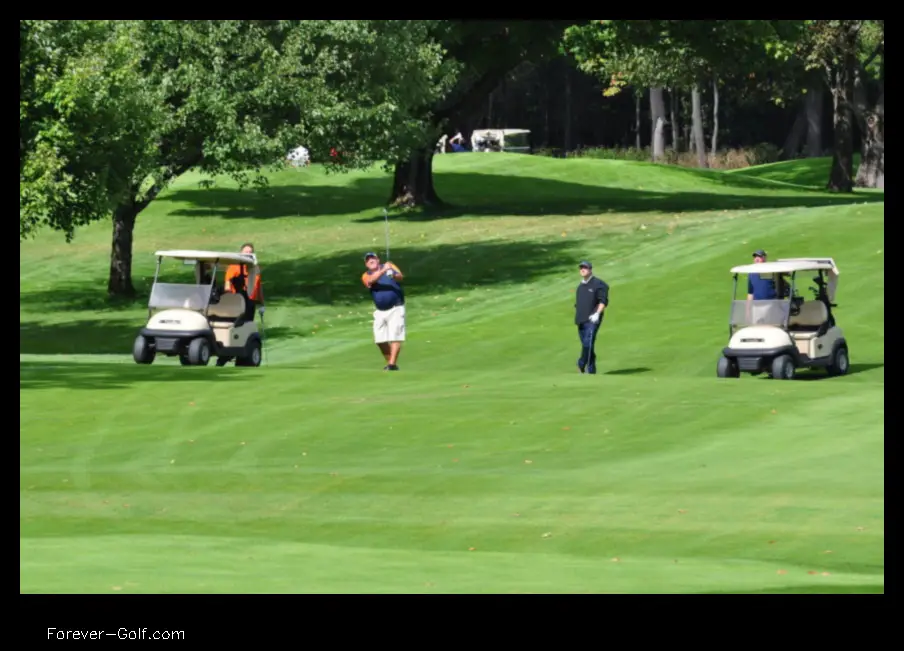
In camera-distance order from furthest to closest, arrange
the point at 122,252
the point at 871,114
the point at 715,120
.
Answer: the point at 715,120 < the point at 871,114 < the point at 122,252

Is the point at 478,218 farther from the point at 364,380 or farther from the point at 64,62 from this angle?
the point at 364,380

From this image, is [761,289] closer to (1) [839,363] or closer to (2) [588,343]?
(1) [839,363]

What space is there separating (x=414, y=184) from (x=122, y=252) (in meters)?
15.8

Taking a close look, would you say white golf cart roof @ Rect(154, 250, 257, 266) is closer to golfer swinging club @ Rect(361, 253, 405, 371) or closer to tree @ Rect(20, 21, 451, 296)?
golfer swinging club @ Rect(361, 253, 405, 371)

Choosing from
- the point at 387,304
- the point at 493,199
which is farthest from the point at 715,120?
the point at 387,304

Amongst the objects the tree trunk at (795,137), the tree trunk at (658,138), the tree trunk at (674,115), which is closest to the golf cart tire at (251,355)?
the tree trunk at (658,138)

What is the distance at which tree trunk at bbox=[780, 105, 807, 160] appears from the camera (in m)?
93.1

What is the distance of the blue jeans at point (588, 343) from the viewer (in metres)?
26.7

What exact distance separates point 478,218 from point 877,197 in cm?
1671

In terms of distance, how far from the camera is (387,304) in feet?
85.2

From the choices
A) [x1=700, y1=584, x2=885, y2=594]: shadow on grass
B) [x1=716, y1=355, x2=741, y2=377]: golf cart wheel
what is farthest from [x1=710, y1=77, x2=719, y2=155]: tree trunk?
[x1=700, y1=584, x2=885, y2=594]: shadow on grass

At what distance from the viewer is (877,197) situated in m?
63.2

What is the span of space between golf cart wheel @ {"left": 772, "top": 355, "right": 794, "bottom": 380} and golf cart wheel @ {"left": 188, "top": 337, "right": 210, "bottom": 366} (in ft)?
28.2
